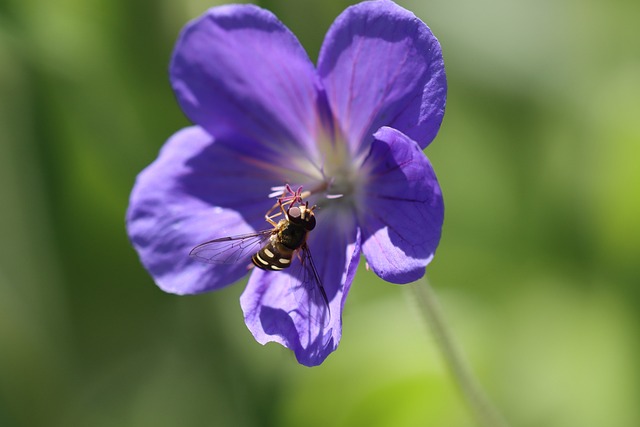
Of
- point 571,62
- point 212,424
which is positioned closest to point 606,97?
point 571,62

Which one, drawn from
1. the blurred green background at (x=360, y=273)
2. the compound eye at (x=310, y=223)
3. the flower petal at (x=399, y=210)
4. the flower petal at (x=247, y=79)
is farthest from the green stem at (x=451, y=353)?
the blurred green background at (x=360, y=273)

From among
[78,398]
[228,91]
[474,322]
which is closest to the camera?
[228,91]

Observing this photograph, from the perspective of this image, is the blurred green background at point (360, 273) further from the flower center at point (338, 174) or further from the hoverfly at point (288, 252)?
the hoverfly at point (288, 252)

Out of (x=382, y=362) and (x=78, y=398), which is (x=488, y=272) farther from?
(x=78, y=398)

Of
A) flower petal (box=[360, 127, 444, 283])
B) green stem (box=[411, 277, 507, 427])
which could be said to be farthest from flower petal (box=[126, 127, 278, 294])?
green stem (box=[411, 277, 507, 427])

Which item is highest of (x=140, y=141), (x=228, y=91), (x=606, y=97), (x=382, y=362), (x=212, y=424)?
(x=228, y=91)

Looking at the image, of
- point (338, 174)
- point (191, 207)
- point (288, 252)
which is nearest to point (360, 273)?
point (338, 174)

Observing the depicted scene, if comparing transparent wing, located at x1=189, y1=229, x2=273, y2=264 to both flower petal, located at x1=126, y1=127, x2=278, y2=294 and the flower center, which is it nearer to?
flower petal, located at x1=126, y1=127, x2=278, y2=294
